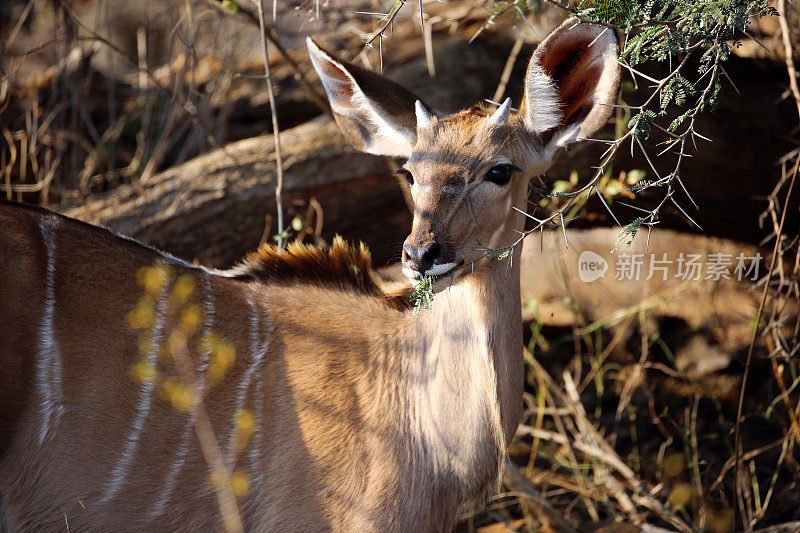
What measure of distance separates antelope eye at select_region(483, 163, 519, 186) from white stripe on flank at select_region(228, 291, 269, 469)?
0.80 m

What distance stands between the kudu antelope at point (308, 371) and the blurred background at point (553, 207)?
49 cm

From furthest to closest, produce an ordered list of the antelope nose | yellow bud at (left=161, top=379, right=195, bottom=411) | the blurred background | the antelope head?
the blurred background → yellow bud at (left=161, top=379, right=195, bottom=411) → the antelope head → the antelope nose

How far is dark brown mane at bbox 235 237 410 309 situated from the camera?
2395 mm

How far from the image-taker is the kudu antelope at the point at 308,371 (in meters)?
2.06

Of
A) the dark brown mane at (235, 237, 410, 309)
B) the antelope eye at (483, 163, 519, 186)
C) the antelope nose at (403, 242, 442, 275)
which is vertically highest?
the antelope eye at (483, 163, 519, 186)

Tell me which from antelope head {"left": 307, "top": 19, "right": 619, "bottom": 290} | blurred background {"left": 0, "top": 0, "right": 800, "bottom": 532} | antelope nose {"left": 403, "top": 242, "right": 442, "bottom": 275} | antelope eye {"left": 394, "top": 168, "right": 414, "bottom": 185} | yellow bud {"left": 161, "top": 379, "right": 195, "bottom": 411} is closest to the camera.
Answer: antelope nose {"left": 403, "top": 242, "right": 442, "bottom": 275}

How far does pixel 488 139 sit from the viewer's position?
2162 millimetres

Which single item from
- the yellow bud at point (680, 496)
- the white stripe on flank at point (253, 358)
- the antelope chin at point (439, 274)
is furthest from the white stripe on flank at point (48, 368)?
the yellow bud at point (680, 496)

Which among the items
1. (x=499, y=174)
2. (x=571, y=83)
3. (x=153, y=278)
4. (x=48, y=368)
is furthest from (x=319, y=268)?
(x=571, y=83)

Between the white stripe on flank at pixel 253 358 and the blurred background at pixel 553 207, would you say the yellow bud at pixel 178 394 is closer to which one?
the white stripe on flank at pixel 253 358

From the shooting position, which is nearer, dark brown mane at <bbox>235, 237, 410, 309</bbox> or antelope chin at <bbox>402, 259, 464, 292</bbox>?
antelope chin at <bbox>402, 259, 464, 292</bbox>

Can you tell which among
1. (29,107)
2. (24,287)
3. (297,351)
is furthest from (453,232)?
(29,107)

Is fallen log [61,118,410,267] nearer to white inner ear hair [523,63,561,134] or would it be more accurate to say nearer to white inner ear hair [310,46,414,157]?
white inner ear hair [310,46,414,157]

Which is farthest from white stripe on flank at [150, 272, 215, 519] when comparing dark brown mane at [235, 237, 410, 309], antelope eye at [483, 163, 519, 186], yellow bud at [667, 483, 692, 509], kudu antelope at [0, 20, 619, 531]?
yellow bud at [667, 483, 692, 509]
